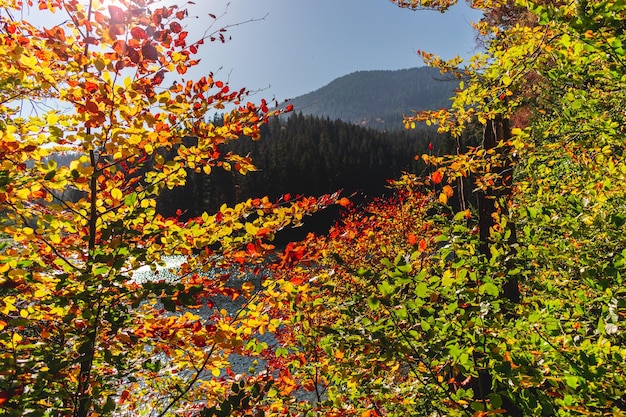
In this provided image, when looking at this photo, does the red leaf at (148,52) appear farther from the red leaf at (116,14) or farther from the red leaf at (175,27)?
the red leaf at (175,27)

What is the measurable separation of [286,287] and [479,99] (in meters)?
2.68

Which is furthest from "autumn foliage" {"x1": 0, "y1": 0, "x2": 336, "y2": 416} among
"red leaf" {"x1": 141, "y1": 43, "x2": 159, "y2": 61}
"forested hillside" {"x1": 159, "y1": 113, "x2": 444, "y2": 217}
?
"forested hillside" {"x1": 159, "y1": 113, "x2": 444, "y2": 217}

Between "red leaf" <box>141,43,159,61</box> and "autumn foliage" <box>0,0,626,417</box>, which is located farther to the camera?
"red leaf" <box>141,43,159,61</box>

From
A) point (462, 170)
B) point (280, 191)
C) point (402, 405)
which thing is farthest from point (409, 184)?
point (280, 191)

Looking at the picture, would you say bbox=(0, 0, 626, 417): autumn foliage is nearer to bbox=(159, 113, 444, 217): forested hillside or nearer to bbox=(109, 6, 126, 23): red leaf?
bbox=(109, 6, 126, 23): red leaf

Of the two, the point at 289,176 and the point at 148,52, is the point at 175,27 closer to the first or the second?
the point at 148,52

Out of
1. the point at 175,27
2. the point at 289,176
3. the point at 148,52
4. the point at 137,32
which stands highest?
the point at 175,27

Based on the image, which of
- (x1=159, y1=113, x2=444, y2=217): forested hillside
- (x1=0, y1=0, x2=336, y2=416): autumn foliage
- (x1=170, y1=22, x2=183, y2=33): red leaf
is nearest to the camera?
(x1=0, y1=0, x2=336, y2=416): autumn foliage

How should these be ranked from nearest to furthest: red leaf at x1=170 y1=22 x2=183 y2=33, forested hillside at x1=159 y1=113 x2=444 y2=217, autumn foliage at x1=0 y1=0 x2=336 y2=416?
1. autumn foliage at x1=0 y1=0 x2=336 y2=416
2. red leaf at x1=170 y1=22 x2=183 y2=33
3. forested hillside at x1=159 y1=113 x2=444 y2=217

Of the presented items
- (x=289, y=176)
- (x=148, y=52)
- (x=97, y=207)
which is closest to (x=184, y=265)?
(x=97, y=207)

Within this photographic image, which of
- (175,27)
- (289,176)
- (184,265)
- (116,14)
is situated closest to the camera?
(116,14)

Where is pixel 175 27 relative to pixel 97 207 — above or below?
above

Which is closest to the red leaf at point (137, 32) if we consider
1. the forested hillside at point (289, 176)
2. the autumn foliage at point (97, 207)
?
the autumn foliage at point (97, 207)

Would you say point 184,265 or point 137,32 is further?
point 184,265
